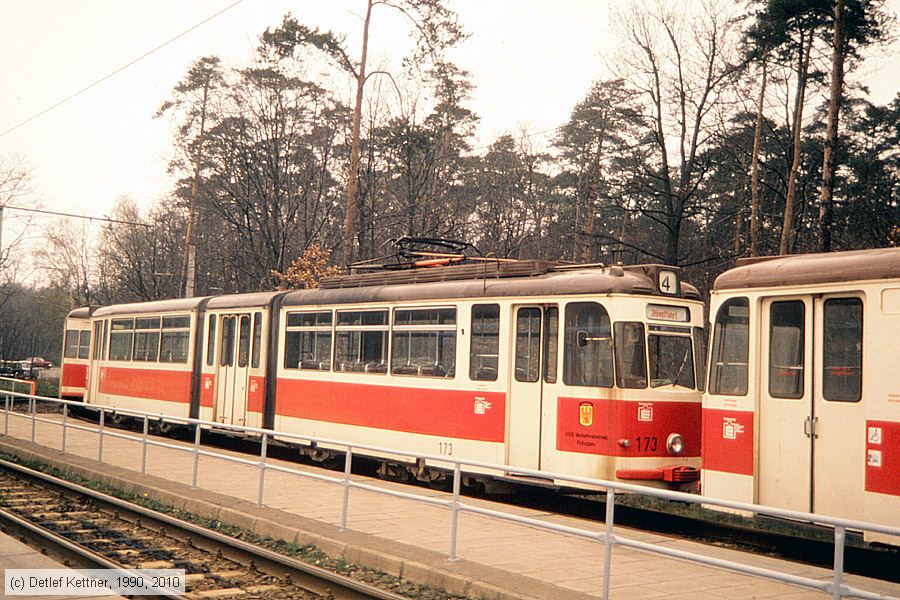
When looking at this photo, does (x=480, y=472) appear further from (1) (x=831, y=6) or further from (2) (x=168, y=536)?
(1) (x=831, y=6)

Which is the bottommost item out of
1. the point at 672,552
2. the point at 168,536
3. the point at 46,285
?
the point at 168,536

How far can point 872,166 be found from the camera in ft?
95.4

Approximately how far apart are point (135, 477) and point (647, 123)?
17.8 m

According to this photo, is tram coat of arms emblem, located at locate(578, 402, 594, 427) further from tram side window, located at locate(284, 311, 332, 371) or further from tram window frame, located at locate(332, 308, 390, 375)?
tram side window, located at locate(284, 311, 332, 371)

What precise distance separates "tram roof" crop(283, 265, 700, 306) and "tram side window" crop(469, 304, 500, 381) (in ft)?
0.78

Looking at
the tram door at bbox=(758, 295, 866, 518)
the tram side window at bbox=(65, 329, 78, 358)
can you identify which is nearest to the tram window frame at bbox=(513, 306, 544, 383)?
the tram door at bbox=(758, 295, 866, 518)

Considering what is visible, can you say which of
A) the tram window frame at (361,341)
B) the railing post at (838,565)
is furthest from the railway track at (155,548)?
the tram window frame at (361,341)

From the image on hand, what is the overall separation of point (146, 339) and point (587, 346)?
596 inches

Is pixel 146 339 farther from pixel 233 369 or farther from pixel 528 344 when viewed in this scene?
pixel 528 344

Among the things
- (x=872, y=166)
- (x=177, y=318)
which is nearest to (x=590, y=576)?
(x=177, y=318)

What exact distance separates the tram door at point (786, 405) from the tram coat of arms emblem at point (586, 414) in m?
2.44

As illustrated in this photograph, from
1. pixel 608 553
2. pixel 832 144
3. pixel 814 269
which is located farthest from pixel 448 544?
pixel 832 144

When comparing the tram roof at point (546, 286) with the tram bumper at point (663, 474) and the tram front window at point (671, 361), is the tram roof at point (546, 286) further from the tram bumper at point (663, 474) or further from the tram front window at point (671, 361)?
the tram bumper at point (663, 474)

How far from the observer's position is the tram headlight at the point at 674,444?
480 inches
